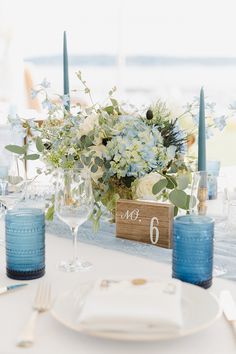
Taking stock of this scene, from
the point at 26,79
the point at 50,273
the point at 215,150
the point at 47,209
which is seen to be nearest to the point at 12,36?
the point at 26,79

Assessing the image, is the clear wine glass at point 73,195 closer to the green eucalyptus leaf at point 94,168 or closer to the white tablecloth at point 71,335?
the white tablecloth at point 71,335

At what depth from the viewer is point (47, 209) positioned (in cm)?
162

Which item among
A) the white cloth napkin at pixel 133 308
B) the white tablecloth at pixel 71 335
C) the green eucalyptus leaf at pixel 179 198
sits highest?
the green eucalyptus leaf at pixel 179 198

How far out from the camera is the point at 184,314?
0.89 metres

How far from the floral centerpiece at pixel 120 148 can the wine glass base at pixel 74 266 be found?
0.73ft

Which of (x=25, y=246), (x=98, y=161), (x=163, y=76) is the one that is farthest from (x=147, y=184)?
(x=163, y=76)

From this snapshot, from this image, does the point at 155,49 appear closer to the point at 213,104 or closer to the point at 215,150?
the point at 215,150

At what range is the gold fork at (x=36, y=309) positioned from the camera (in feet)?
2.78

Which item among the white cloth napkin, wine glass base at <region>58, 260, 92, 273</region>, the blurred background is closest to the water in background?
the blurred background

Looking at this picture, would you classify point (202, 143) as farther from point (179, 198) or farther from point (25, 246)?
point (25, 246)

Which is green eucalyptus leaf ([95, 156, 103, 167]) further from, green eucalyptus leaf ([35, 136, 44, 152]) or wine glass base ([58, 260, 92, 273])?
wine glass base ([58, 260, 92, 273])

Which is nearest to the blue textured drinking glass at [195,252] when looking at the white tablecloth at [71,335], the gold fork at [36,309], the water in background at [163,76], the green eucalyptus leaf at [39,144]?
the white tablecloth at [71,335]

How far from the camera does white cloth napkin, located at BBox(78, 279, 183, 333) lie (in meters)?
0.82

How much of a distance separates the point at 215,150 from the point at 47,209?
5.75 m
